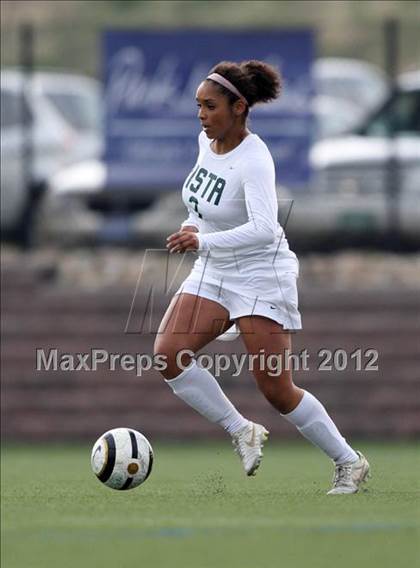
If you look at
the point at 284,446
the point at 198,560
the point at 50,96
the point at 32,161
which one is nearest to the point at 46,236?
the point at 32,161

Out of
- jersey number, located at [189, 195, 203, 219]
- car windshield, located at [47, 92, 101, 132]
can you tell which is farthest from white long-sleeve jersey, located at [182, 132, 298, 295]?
car windshield, located at [47, 92, 101, 132]

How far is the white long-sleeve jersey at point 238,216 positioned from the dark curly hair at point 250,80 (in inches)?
7.9

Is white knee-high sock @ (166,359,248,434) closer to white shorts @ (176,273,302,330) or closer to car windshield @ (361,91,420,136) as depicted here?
white shorts @ (176,273,302,330)

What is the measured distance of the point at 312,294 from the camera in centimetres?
1473

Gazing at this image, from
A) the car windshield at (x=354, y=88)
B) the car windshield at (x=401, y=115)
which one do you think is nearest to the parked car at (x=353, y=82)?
the car windshield at (x=354, y=88)

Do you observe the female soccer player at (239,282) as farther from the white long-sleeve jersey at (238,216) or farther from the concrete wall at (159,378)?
the concrete wall at (159,378)

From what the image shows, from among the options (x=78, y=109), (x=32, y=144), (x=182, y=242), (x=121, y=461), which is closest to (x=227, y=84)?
(x=182, y=242)

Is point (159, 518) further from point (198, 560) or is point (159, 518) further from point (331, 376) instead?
point (331, 376)

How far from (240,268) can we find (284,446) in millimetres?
5982

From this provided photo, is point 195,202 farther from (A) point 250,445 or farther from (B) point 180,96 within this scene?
(B) point 180,96

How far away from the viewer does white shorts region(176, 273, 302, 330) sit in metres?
8.06

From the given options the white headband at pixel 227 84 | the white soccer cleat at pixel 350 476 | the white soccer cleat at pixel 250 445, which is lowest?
the white soccer cleat at pixel 350 476

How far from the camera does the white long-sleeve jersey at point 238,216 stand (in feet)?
26.0

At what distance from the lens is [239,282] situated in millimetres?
8125
